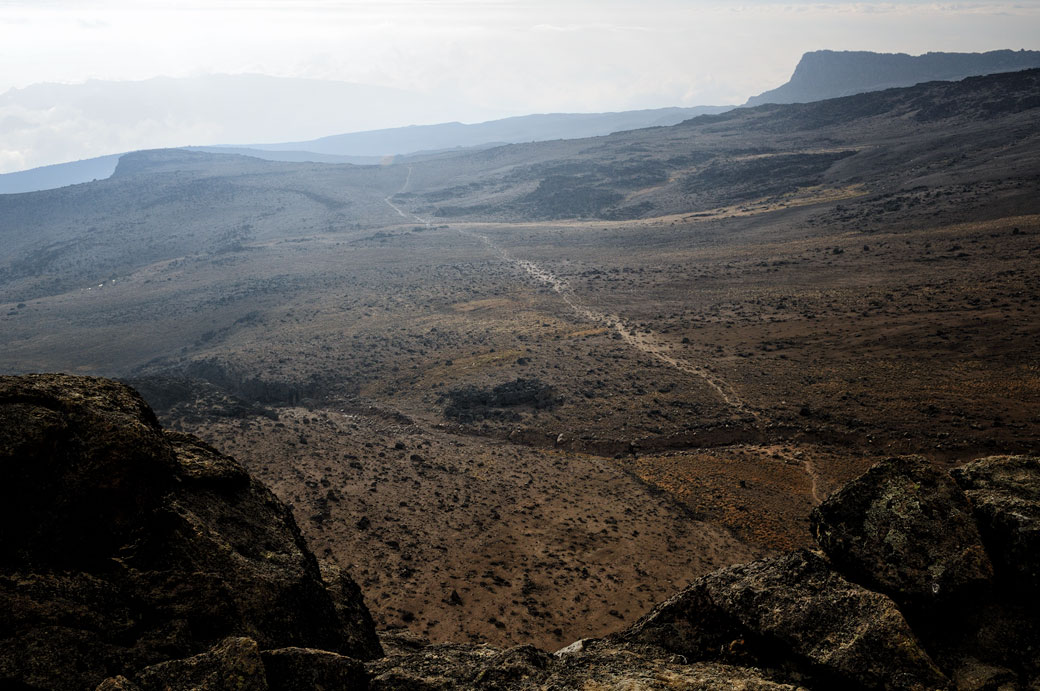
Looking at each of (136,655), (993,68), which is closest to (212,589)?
(136,655)

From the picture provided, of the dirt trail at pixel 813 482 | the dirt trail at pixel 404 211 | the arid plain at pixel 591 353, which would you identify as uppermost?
the dirt trail at pixel 404 211

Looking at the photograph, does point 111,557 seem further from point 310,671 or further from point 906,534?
point 906,534

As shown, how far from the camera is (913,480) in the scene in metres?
7.79

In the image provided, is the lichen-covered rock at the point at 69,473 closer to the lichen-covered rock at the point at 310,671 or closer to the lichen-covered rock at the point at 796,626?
the lichen-covered rock at the point at 310,671

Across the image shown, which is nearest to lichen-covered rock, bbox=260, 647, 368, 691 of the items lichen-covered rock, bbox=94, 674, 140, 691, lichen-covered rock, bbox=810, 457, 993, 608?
lichen-covered rock, bbox=94, 674, 140, 691

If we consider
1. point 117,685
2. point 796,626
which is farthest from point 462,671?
point 796,626

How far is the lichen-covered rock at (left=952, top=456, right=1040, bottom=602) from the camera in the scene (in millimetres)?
6812

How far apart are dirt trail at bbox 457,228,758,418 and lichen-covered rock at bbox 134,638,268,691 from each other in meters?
24.9

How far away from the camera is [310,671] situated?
647 cm

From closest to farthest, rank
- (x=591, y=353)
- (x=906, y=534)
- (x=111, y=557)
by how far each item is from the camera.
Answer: (x=111, y=557) → (x=906, y=534) → (x=591, y=353)

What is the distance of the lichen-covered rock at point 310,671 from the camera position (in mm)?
6340

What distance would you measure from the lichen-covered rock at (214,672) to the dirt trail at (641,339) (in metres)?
24.9

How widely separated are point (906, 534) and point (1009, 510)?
121 centimetres

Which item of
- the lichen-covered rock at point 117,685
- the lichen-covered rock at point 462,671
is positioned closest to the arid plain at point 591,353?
the lichen-covered rock at point 462,671
